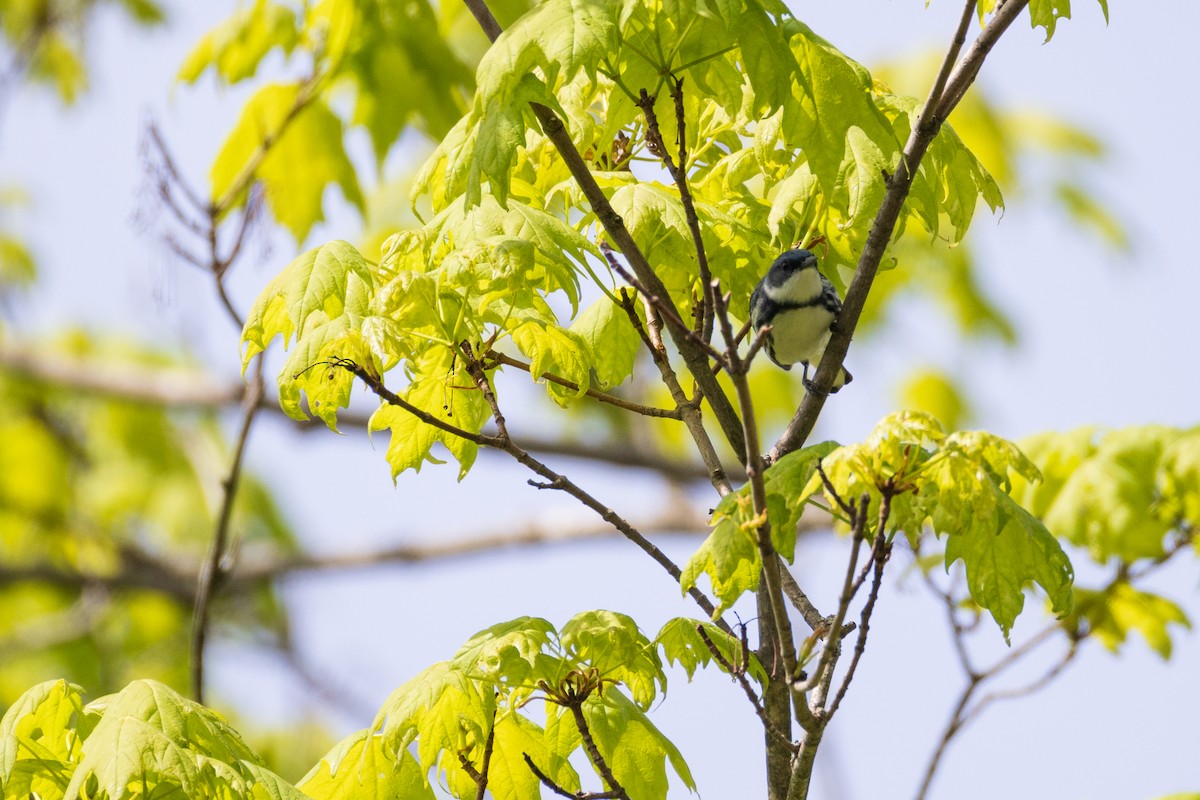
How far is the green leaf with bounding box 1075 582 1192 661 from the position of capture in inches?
148

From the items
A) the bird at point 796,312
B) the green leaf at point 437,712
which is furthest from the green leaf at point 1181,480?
the green leaf at point 437,712

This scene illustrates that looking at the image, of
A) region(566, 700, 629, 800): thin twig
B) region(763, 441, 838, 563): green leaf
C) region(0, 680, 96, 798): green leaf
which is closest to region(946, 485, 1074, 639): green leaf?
region(763, 441, 838, 563): green leaf

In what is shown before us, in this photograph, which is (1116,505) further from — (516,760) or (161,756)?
(161,756)

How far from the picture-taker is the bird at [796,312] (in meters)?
2.82

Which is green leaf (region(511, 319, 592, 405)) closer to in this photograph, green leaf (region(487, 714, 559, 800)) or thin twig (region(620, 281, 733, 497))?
thin twig (region(620, 281, 733, 497))

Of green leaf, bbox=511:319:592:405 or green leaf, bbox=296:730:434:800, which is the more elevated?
Result: green leaf, bbox=511:319:592:405

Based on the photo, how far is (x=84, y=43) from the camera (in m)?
7.68

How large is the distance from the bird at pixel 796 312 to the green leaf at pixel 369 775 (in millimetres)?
1301

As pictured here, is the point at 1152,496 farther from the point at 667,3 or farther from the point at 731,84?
the point at 667,3

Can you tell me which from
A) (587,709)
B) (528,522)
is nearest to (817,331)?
(587,709)

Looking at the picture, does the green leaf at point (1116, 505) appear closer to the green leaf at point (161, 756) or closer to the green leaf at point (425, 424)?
the green leaf at point (425, 424)

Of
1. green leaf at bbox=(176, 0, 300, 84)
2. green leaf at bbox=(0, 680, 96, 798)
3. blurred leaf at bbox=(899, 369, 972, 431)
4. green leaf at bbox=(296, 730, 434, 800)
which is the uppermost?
blurred leaf at bbox=(899, 369, 972, 431)

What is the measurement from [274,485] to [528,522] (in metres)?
2.73

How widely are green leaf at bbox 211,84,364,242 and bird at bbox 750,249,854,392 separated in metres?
1.38
